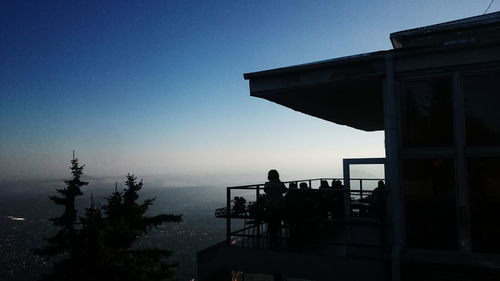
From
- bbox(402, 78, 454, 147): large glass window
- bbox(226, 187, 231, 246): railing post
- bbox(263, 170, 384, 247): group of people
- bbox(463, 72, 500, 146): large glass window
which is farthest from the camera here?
bbox(226, 187, 231, 246): railing post

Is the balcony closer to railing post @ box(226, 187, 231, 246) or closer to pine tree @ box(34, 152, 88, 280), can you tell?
railing post @ box(226, 187, 231, 246)

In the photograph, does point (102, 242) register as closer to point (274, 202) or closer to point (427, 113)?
point (274, 202)

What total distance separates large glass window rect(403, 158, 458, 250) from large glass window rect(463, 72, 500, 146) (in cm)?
61

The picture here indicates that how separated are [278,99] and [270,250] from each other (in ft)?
11.7

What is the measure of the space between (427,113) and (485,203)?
5.60 feet


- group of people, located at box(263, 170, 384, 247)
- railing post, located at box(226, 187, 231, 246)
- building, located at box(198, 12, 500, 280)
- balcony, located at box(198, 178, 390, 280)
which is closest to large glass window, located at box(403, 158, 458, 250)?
building, located at box(198, 12, 500, 280)

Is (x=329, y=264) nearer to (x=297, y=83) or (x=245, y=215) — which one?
(x=245, y=215)

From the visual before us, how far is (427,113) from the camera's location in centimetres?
559

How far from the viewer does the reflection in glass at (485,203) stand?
16.5ft

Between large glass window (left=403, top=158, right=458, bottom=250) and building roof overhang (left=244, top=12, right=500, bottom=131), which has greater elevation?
building roof overhang (left=244, top=12, right=500, bottom=131)

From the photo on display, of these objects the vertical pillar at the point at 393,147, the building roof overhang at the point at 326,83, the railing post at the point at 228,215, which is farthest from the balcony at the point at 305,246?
the building roof overhang at the point at 326,83

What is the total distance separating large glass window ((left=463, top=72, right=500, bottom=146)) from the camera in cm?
516

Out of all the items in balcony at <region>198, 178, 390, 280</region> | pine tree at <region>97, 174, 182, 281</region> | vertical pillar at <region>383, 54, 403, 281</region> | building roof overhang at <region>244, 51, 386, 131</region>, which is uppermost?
building roof overhang at <region>244, 51, 386, 131</region>

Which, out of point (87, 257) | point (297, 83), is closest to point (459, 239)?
point (297, 83)
